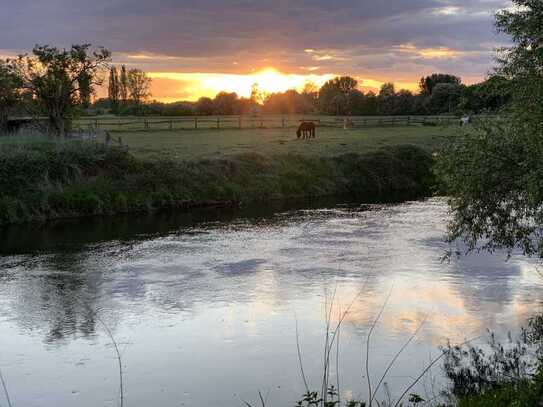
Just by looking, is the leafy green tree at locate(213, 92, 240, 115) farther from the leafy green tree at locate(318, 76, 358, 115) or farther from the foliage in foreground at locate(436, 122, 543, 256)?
the foliage in foreground at locate(436, 122, 543, 256)

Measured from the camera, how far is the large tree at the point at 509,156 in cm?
1312

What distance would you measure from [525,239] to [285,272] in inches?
242

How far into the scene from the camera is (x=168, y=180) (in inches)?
1293

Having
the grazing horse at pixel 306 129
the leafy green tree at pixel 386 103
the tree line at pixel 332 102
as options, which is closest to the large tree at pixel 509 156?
the grazing horse at pixel 306 129

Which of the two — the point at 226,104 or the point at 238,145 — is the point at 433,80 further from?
the point at 238,145

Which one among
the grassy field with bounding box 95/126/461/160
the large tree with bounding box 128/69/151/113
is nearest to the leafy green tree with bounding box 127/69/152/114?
the large tree with bounding box 128/69/151/113

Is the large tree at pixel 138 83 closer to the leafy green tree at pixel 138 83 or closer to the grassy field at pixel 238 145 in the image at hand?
the leafy green tree at pixel 138 83

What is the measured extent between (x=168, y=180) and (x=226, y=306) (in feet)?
62.3

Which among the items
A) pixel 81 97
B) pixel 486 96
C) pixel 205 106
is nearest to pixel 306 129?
pixel 81 97

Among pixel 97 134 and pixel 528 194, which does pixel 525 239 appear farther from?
pixel 97 134

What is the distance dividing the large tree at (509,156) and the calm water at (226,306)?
189cm

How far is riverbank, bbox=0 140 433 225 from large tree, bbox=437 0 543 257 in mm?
9504

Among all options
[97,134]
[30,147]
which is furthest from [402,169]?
[30,147]

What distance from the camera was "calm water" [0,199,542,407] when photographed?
10.6 meters
